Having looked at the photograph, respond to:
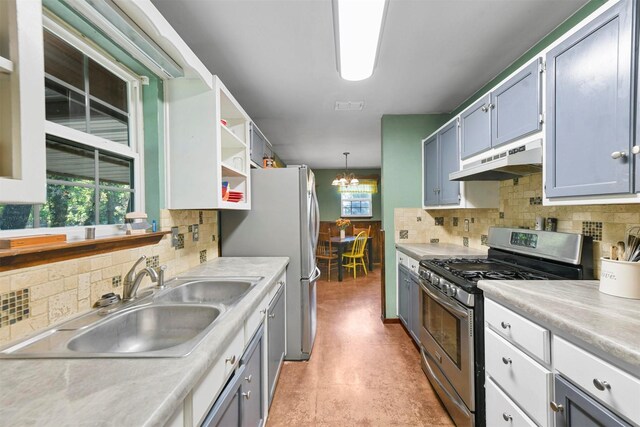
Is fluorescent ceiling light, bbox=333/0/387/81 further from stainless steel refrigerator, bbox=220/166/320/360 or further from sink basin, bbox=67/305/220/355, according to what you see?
sink basin, bbox=67/305/220/355

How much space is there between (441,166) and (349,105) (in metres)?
1.11

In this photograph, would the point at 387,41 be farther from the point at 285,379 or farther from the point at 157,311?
the point at 285,379

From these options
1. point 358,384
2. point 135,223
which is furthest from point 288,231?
point 358,384

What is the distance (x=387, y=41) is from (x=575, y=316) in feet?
5.78

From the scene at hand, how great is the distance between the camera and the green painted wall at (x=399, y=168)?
315cm

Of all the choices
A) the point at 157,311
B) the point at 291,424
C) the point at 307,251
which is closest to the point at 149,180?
the point at 157,311

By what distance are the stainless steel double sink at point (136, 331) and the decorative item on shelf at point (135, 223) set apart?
336 millimetres

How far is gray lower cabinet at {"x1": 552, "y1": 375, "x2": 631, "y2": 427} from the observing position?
2.57 feet

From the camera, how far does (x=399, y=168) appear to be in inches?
125

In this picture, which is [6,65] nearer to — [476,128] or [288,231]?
[288,231]

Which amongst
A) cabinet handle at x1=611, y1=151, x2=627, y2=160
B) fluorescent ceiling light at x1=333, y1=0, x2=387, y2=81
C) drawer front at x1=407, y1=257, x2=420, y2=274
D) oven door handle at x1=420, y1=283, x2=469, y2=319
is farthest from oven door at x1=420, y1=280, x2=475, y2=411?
fluorescent ceiling light at x1=333, y1=0, x2=387, y2=81

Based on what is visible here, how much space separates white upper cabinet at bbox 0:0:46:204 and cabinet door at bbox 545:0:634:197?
5.76 feet

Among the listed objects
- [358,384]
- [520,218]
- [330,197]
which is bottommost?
[358,384]

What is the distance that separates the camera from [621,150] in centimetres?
103
